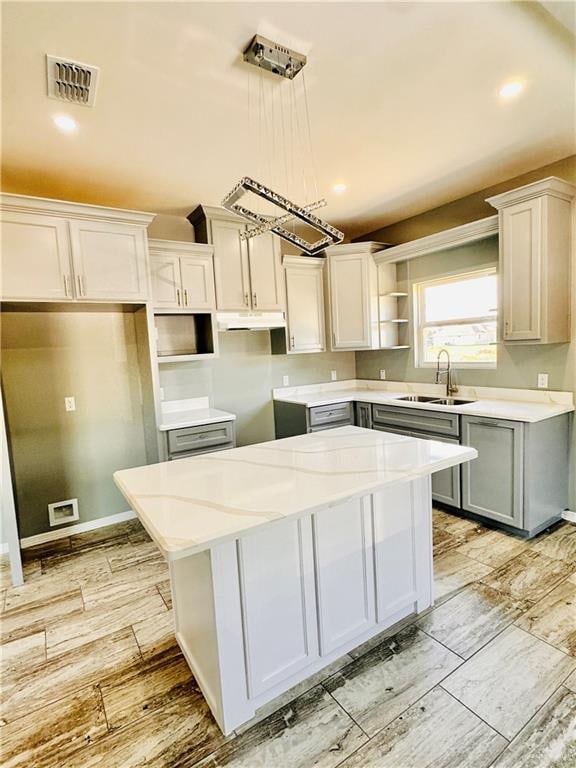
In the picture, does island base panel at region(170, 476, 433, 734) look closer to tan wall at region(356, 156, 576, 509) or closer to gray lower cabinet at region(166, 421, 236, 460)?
gray lower cabinet at region(166, 421, 236, 460)

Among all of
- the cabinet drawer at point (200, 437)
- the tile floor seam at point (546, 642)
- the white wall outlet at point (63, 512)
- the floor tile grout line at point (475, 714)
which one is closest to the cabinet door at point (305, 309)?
the cabinet drawer at point (200, 437)

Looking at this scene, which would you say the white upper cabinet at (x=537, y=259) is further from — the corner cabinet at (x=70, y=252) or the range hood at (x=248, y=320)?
the corner cabinet at (x=70, y=252)

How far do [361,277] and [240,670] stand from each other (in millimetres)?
3493

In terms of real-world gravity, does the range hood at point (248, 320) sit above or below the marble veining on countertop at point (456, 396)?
above

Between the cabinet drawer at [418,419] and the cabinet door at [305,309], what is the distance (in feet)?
3.17

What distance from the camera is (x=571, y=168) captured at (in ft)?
9.14

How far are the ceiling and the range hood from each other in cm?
101

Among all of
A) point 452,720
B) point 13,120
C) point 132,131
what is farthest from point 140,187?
point 452,720

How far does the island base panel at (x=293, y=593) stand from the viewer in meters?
1.41

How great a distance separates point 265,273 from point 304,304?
563mm

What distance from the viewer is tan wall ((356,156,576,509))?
2879 mm

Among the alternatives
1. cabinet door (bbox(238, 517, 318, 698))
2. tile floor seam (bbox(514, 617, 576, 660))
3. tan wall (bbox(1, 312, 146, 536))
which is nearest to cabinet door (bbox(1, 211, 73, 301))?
tan wall (bbox(1, 312, 146, 536))

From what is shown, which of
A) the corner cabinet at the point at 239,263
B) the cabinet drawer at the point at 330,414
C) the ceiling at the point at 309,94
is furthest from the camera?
the cabinet drawer at the point at 330,414

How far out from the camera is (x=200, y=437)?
3.19 meters
